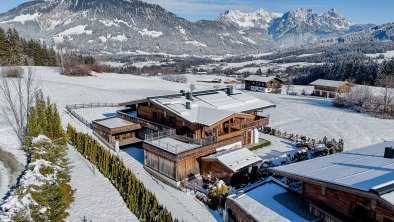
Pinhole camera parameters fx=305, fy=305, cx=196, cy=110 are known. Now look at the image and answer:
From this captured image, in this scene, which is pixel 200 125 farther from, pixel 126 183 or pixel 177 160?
pixel 126 183

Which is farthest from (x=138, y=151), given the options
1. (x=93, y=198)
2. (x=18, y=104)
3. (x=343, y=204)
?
(x=343, y=204)

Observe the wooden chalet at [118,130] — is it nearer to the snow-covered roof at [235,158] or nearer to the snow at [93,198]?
the snow at [93,198]

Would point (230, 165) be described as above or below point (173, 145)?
below

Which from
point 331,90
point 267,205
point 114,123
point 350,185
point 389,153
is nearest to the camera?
point 350,185

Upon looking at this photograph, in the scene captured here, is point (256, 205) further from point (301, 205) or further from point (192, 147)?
point (192, 147)

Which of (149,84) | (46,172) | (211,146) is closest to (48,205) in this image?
(46,172)

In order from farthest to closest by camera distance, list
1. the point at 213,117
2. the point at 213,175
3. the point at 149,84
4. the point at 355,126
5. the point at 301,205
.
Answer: the point at 149,84, the point at 355,126, the point at 213,117, the point at 213,175, the point at 301,205

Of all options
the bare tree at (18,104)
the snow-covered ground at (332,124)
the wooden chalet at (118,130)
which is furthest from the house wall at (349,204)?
the bare tree at (18,104)
